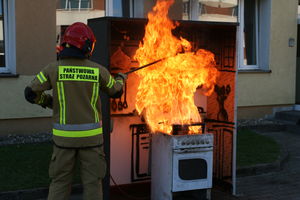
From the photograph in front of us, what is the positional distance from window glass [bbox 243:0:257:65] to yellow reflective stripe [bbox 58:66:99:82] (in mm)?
8013

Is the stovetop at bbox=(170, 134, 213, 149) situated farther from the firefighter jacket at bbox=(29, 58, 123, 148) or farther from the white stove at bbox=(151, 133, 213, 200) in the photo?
the firefighter jacket at bbox=(29, 58, 123, 148)

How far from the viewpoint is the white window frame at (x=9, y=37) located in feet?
27.3

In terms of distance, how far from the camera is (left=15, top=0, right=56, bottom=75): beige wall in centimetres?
826

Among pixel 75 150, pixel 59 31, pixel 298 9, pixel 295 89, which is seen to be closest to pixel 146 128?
pixel 75 150

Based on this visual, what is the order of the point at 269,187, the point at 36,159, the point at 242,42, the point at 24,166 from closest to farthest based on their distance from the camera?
the point at 269,187
the point at 24,166
the point at 36,159
the point at 242,42

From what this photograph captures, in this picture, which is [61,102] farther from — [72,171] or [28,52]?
[28,52]

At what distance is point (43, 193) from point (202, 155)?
2008 mm

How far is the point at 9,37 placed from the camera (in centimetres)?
840

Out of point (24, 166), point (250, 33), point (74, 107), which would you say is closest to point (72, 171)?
point (74, 107)

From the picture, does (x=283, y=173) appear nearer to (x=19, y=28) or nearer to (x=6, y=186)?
A: (x=6, y=186)

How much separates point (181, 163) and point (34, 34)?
15.6 feet

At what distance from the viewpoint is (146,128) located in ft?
19.5

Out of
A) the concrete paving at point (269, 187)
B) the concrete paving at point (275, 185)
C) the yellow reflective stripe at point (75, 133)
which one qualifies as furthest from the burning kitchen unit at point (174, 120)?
the yellow reflective stripe at point (75, 133)

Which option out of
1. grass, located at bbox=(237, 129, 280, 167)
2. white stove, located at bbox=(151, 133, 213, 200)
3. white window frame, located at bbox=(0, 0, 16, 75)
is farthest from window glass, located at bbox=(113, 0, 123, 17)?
white stove, located at bbox=(151, 133, 213, 200)
